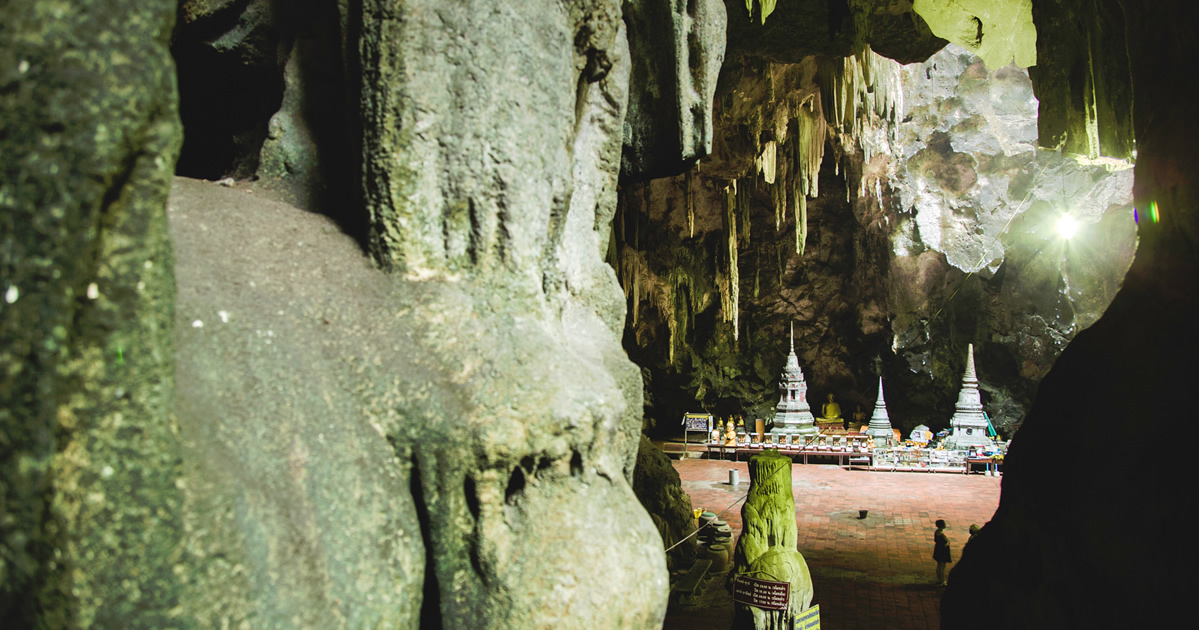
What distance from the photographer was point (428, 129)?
2326 millimetres

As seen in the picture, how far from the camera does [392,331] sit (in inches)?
83.2

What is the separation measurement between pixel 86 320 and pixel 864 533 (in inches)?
391

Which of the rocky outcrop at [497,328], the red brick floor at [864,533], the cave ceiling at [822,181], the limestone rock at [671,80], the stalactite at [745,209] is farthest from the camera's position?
the stalactite at [745,209]

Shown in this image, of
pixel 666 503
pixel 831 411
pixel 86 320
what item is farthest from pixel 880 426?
pixel 86 320

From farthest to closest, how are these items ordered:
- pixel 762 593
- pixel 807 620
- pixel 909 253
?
1. pixel 909 253
2. pixel 762 593
3. pixel 807 620

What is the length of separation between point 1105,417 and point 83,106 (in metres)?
4.25

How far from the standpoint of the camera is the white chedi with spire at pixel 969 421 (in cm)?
1516

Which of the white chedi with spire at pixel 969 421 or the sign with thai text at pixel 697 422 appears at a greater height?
the white chedi with spire at pixel 969 421

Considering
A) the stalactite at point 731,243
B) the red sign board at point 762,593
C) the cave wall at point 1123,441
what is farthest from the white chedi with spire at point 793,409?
the cave wall at point 1123,441

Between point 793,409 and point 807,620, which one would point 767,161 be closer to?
point 793,409

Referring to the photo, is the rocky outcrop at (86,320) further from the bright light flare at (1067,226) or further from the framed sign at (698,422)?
the bright light flare at (1067,226)

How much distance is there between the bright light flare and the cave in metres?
11.1

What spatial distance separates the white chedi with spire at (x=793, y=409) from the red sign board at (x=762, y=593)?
12.1m

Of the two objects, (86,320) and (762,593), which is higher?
(86,320)
